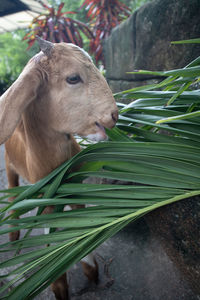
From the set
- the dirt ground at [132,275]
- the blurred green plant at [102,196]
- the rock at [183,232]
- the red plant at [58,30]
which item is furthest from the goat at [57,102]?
the red plant at [58,30]

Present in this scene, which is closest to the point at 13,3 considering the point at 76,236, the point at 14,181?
the point at 14,181

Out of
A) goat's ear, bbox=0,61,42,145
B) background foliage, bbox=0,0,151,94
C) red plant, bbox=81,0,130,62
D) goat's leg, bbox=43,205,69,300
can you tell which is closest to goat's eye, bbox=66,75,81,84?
goat's ear, bbox=0,61,42,145

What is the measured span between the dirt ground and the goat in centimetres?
72

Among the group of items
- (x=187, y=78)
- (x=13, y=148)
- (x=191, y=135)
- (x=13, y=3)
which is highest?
(x=13, y=3)

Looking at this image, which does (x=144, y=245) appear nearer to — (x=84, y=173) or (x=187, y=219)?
(x=187, y=219)

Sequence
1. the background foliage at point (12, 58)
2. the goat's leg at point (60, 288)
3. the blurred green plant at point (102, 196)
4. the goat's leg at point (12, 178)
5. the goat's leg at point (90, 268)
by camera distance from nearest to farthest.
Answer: the blurred green plant at point (102, 196) < the goat's leg at point (60, 288) < the goat's leg at point (90, 268) < the goat's leg at point (12, 178) < the background foliage at point (12, 58)

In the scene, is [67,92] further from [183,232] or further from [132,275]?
[132,275]

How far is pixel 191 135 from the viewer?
87 centimetres

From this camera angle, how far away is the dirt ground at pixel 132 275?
3.65 ft

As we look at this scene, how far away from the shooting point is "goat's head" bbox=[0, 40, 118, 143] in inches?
32.3

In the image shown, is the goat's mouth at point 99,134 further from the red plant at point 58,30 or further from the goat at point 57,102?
the red plant at point 58,30

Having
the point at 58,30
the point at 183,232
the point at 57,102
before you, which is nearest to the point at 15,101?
the point at 57,102

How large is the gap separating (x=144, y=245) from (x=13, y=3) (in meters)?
6.09

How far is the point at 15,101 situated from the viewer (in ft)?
2.56
